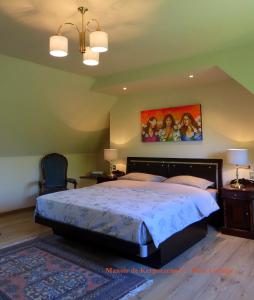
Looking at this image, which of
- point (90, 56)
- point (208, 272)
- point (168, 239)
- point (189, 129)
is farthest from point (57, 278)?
point (189, 129)

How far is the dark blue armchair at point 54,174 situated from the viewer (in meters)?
5.32

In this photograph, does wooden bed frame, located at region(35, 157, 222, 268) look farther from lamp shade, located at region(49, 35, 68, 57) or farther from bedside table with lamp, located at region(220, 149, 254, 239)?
lamp shade, located at region(49, 35, 68, 57)

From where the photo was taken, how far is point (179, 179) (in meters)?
4.33

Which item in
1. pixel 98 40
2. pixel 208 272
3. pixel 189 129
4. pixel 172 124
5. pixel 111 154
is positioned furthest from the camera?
pixel 111 154

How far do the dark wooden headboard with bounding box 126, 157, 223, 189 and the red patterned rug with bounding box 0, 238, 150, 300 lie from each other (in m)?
2.33

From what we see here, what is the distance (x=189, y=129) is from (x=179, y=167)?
0.71 m

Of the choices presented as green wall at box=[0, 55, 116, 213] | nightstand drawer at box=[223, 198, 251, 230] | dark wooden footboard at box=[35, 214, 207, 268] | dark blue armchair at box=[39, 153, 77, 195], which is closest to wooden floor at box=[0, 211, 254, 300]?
dark wooden footboard at box=[35, 214, 207, 268]

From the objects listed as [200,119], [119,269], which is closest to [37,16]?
[119,269]

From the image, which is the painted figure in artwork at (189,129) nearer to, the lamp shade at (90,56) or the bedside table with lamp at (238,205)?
the bedside table with lamp at (238,205)

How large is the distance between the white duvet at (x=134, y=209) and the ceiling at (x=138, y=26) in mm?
1941

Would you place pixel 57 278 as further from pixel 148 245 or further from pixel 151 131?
pixel 151 131

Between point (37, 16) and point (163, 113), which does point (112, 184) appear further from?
point (37, 16)

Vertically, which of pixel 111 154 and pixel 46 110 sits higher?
pixel 46 110

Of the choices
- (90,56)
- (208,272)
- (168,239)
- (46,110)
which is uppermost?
(90,56)
